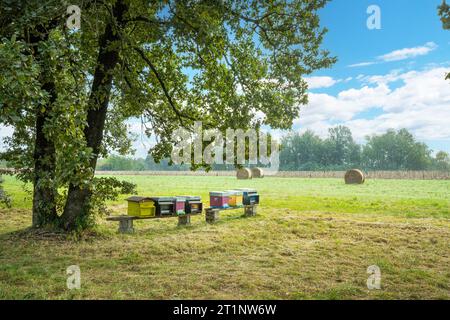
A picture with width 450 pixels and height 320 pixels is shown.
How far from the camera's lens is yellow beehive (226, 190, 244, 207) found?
46.0ft

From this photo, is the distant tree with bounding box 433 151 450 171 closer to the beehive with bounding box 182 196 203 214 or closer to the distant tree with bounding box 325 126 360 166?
the distant tree with bounding box 325 126 360 166

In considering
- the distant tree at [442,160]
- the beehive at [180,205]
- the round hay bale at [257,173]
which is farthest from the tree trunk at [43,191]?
the distant tree at [442,160]

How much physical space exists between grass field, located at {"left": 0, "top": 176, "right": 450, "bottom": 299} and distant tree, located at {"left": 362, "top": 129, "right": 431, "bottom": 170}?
88.6m

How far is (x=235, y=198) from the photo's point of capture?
1416cm

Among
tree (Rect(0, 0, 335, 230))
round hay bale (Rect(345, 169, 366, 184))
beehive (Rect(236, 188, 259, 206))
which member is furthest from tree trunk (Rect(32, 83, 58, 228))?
round hay bale (Rect(345, 169, 366, 184))

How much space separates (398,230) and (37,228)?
10966mm

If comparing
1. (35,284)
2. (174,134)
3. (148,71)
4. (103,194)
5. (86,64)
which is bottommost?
(35,284)

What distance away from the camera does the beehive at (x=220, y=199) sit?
44.6 ft

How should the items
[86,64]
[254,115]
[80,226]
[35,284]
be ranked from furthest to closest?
[80,226] < [254,115] < [86,64] < [35,284]

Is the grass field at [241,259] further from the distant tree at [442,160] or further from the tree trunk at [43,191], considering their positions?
the distant tree at [442,160]
